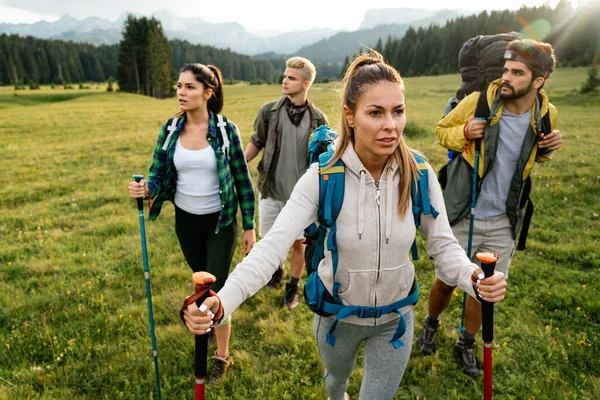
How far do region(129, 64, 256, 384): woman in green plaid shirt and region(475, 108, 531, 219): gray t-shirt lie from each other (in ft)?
8.86

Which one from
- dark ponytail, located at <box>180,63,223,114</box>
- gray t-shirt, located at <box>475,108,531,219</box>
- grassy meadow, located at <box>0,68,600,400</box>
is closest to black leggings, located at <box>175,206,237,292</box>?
grassy meadow, located at <box>0,68,600,400</box>

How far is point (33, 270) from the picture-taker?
7020 mm

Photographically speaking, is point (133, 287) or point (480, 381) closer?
point (480, 381)

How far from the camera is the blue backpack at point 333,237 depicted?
8.36ft

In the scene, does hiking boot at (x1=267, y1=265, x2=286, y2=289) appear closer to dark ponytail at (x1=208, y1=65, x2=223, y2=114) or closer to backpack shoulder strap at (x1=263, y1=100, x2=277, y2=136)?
backpack shoulder strap at (x1=263, y1=100, x2=277, y2=136)

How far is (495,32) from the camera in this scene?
93.8 metres

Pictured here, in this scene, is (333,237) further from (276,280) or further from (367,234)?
(276,280)

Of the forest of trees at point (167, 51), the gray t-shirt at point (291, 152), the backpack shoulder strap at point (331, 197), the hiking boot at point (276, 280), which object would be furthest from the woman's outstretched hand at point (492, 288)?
the forest of trees at point (167, 51)

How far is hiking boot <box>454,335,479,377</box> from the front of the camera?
445 cm

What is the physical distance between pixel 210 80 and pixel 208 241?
1.81 metres

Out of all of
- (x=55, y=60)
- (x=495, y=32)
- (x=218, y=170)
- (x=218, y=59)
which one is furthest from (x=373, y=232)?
(x=218, y=59)

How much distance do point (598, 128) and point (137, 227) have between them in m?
22.3

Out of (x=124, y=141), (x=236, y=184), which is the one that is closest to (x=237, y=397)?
(x=236, y=184)

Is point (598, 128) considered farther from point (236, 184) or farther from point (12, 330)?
point (12, 330)
